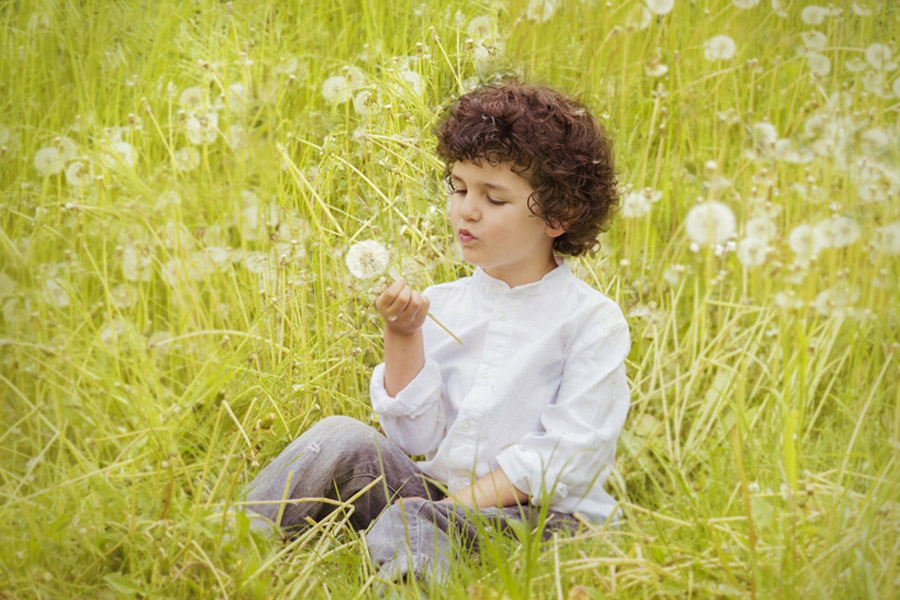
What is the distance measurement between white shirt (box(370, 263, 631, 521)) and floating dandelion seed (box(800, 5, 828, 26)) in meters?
0.60

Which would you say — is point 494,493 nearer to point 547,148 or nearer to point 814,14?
point 547,148

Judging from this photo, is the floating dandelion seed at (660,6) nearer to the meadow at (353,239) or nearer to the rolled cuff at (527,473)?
the meadow at (353,239)

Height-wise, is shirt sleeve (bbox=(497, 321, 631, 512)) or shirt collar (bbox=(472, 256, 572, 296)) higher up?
shirt collar (bbox=(472, 256, 572, 296))

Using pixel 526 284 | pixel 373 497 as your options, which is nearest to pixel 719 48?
pixel 526 284

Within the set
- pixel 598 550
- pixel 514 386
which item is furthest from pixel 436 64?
pixel 598 550

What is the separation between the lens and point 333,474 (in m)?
1.49

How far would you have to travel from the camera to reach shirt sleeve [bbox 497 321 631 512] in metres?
1.43

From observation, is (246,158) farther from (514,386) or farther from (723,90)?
(723,90)

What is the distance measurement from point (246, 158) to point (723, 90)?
91 centimetres

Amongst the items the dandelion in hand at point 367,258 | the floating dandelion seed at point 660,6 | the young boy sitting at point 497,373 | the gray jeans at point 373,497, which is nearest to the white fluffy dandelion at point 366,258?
the dandelion in hand at point 367,258

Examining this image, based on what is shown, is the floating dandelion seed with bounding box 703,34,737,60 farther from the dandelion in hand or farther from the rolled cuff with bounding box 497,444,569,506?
the rolled cuff with bounding box 497,444,569,506

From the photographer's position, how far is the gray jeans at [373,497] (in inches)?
54.3

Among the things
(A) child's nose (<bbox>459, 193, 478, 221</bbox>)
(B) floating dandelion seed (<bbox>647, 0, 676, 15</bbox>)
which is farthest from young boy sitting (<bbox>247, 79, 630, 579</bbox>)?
(B) floating dandelion seed (<bbox>647, 0, 676, 15</bbox>)

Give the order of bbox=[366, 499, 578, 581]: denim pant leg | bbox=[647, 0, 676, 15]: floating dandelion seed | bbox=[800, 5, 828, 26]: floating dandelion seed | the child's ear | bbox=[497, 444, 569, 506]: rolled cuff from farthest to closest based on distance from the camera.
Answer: bbox=[647, 0, 676, 15]: floating dandelion seed < bbox=[800, 5, 828, 26]: floating dandelion seed < the child's ear < bbox=[497, 444, 569, 506]: rolled cuff < bbox=[366, 499, 578, 581]: denim pant leg
